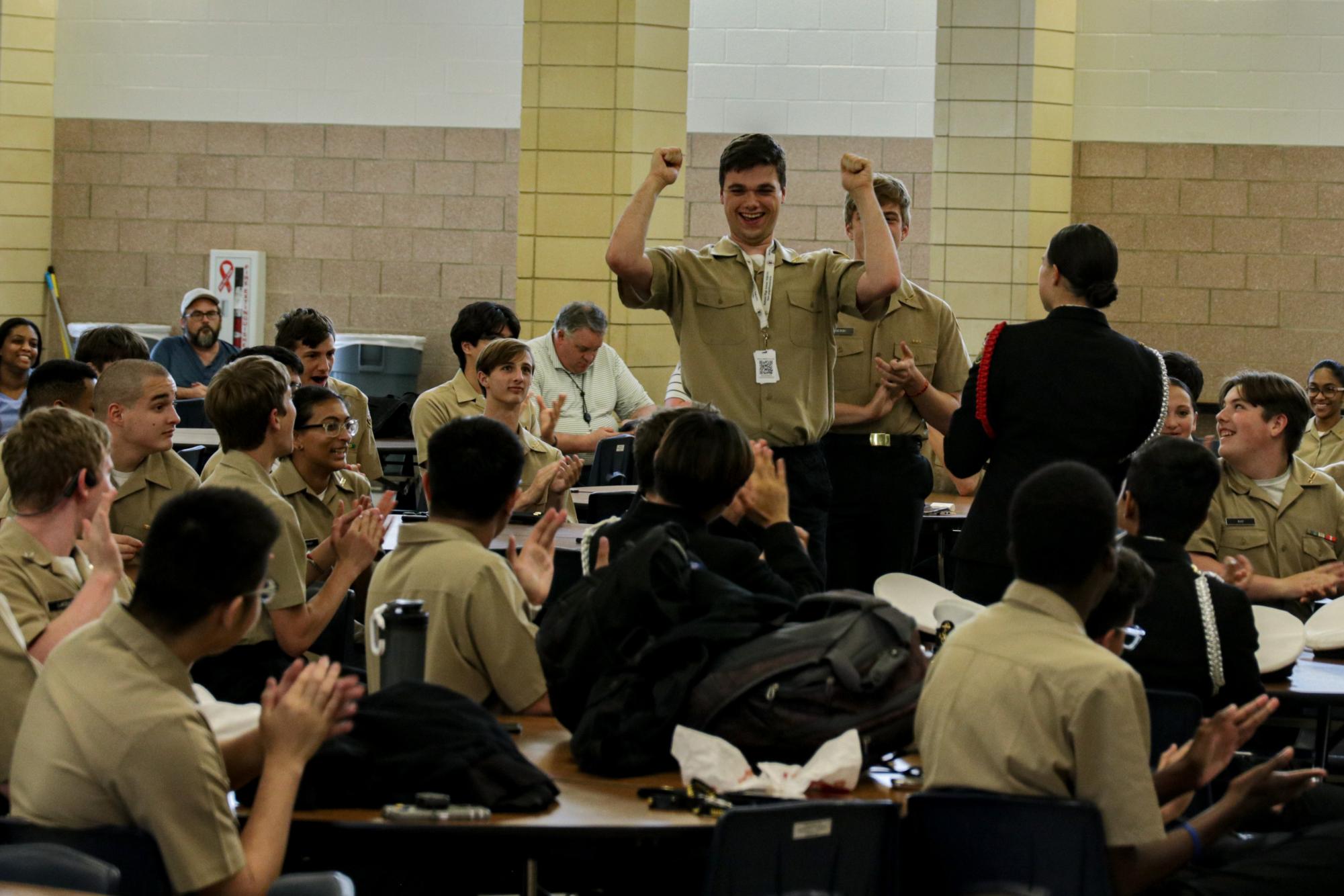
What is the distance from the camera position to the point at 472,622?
2783 millimetres

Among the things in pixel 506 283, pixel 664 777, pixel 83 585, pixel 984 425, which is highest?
pixel 506 283

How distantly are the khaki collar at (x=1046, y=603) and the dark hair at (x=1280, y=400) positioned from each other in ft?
6.98

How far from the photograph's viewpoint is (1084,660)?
7.27ft

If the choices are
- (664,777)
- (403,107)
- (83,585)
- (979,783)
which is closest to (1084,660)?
Result: (979,783)

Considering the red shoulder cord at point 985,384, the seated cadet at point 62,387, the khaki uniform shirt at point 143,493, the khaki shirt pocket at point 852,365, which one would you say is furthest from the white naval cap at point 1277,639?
the seated cadet at point 62,387

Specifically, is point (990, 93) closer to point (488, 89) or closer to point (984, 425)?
point (488, 89)

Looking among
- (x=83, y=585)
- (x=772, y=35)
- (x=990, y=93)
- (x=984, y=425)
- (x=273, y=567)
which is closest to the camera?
(x=83, y=585)

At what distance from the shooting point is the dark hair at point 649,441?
3.11m

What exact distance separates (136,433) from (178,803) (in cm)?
213

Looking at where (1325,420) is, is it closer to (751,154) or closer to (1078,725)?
(751,154)

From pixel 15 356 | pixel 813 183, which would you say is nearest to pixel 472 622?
pixel 15 356

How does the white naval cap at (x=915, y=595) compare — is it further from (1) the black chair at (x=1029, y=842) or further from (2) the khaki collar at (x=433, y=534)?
(1) the black chair at (x=1029, y=842)

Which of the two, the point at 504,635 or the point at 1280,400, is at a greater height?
the point at 1280,400

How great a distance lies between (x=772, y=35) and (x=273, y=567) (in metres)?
6.44
